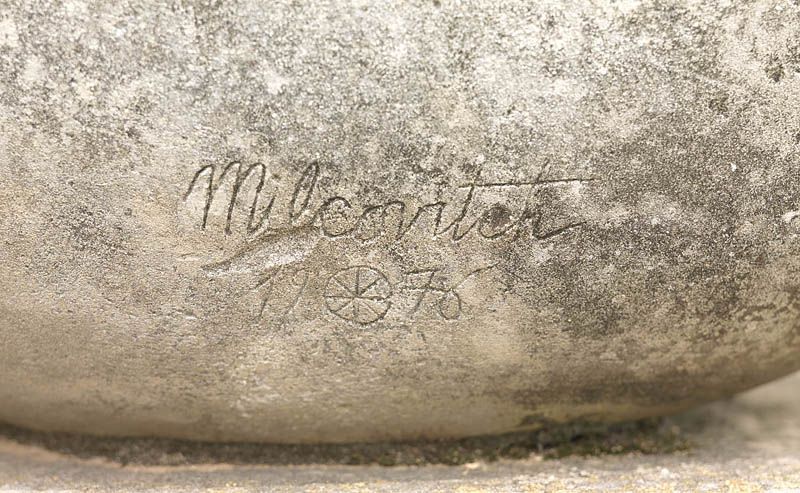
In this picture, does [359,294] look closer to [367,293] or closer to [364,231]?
[367,293]

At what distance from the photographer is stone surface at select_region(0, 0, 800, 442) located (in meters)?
1.40

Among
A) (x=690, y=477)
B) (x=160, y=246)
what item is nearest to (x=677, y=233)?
(x=690, y=477)

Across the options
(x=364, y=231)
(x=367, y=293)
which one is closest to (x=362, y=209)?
(x=364, y=231)

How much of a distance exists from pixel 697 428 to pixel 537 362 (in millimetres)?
626

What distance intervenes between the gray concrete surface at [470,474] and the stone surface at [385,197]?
0.16 metres

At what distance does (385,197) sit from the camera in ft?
4.87

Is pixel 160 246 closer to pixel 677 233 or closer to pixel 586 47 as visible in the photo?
pixel 586 47

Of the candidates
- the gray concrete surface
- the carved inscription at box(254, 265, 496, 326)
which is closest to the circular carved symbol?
the carved inscription at box(254, 265, 496, 326)

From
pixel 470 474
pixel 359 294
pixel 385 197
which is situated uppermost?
pixel 385 197

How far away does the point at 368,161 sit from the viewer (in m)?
1.46

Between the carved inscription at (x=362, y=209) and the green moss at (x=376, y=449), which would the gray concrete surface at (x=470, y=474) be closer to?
the green moss at (x=376, y=449)

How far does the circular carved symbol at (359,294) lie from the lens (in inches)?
61.6

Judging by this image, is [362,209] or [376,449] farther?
[376,449]

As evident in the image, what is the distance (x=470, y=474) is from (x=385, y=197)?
2.25ft
